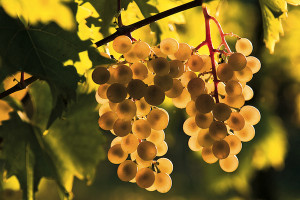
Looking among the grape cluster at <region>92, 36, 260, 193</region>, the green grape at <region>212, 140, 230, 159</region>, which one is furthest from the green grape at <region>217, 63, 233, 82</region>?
the green grape at <region>212, 140, 230, 159</region>

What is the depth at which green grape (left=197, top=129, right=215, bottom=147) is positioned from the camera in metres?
0.68

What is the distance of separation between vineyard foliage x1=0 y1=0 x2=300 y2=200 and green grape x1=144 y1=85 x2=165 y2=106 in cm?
8

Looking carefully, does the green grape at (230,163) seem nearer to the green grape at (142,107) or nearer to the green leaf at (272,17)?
the green grape at (142,107)

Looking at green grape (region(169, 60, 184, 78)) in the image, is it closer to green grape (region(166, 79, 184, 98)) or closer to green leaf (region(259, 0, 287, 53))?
green grape (region(166, 79, 184, 98))

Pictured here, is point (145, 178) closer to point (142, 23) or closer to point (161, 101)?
point (161, 101)

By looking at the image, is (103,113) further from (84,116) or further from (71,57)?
(84,116)

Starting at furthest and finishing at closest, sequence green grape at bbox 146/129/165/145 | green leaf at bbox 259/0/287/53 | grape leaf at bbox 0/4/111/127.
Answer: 1. green leaf at bbox 259/0/287/53
2. green grape at bbox 146/129/165/145
3. grape leaf at bbox 0/4/111/127

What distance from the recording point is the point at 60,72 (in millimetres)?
607

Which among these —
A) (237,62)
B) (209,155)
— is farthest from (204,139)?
(237,62)

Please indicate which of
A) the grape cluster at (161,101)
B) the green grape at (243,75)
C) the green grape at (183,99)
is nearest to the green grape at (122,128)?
the grape cluster at (161,101)

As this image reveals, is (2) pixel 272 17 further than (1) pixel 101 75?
Yes

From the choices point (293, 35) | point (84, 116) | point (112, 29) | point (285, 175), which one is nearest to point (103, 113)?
point (112, 29)

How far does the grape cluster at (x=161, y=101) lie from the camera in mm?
629

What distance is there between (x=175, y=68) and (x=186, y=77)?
40 millimetres
